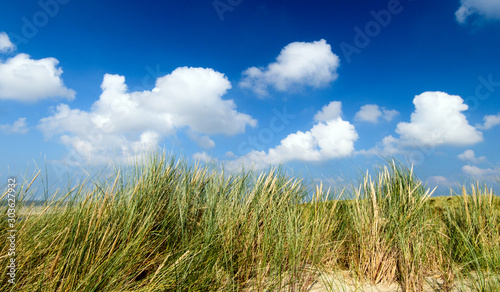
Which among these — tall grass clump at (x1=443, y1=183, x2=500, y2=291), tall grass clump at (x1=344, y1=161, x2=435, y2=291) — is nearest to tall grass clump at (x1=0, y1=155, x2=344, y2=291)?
tall grass clump at (x1=344, y1=161, x2=435, y2=291)

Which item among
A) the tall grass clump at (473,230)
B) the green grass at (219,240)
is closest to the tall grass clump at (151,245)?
the green grass at (219,240)

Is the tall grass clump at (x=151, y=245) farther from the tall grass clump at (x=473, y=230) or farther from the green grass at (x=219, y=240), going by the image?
the tall grass clump at (x=473, y=230)

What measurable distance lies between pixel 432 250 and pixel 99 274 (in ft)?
12.0

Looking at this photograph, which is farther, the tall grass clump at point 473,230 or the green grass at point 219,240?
the tall grass clump at point 473,230

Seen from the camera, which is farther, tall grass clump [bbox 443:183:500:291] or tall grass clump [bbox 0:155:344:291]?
tall grass clump [bbox 443:183:500:291]

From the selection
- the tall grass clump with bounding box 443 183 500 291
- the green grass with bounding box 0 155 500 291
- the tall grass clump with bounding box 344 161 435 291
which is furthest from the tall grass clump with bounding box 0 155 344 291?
the tall grass clump with bounding box 443 183 500 291

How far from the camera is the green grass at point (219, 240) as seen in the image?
7.58ft

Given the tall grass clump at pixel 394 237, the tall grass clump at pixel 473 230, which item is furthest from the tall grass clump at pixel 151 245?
the tall grass clump at pixel 473 230

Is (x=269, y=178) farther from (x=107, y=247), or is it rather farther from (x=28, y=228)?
(x=28, y=228)

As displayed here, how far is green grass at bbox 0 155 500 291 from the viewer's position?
231cm

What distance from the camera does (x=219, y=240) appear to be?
2.96 metres

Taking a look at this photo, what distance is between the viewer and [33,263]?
2500 millimetres

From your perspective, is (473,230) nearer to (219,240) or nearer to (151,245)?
(219,240)

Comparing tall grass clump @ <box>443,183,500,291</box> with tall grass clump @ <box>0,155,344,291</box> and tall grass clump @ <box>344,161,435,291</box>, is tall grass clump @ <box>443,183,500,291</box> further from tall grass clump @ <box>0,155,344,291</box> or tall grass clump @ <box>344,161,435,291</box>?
tall grass clump @ <box>0,155,344,291</box>
